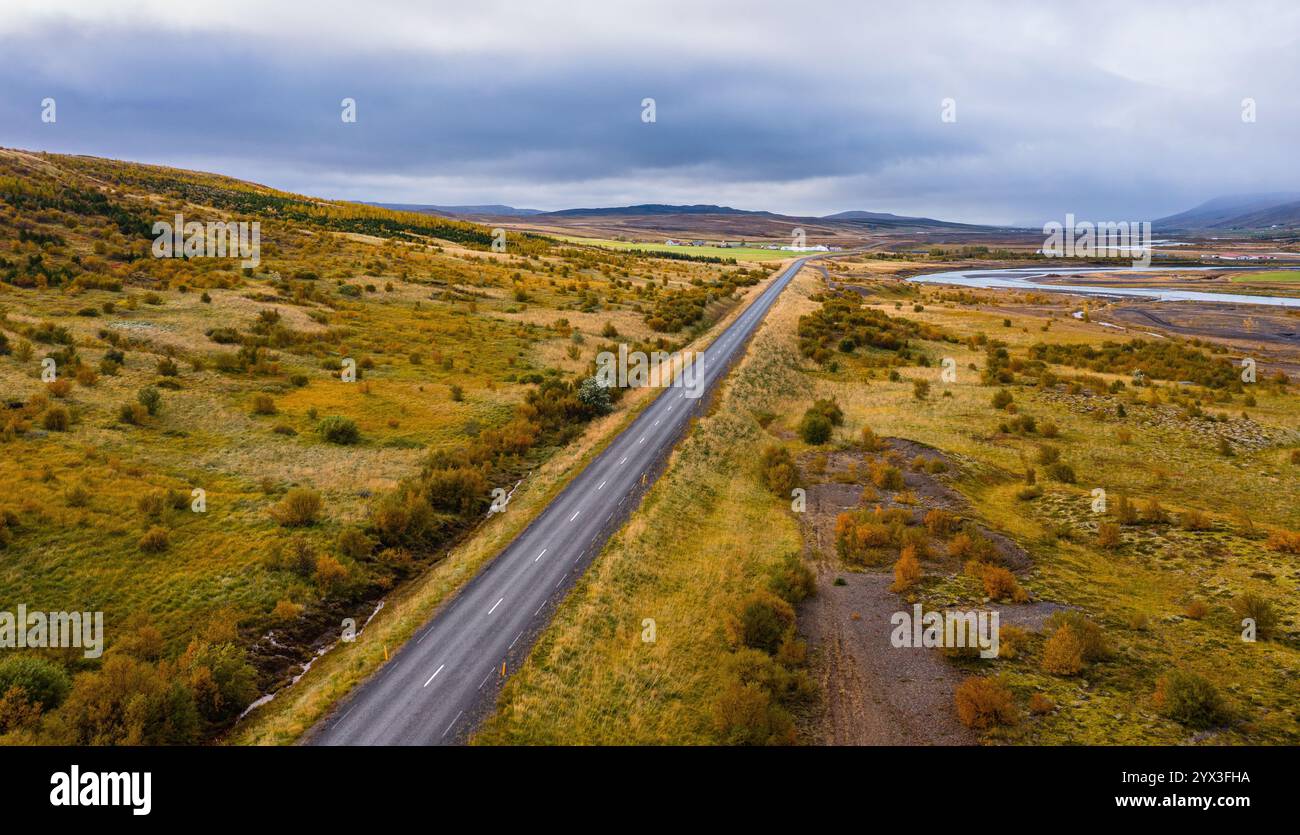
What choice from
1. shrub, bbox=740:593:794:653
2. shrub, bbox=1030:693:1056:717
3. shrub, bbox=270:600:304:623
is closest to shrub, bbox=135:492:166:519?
shrub, bbox=270:600:304:623

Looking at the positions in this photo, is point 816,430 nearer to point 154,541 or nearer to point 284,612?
point 284,612

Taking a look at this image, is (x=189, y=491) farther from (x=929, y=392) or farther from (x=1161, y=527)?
(x=929, y=392)

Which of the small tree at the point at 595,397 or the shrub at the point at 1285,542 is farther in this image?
the small tree at the point at 595,397

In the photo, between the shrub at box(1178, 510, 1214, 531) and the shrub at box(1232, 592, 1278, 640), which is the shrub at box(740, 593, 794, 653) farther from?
the shrub at box(1178, 510, 1214, 531)

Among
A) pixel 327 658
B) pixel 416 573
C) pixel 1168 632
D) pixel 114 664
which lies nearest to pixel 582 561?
pixel 416 573

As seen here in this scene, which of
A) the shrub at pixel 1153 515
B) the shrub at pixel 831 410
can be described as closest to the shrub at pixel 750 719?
the shrub at pixel 1153 515

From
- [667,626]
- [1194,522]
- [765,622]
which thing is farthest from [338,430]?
[1194,522]

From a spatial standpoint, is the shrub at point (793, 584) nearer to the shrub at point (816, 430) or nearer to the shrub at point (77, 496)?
the shrub at point (816, 430)
